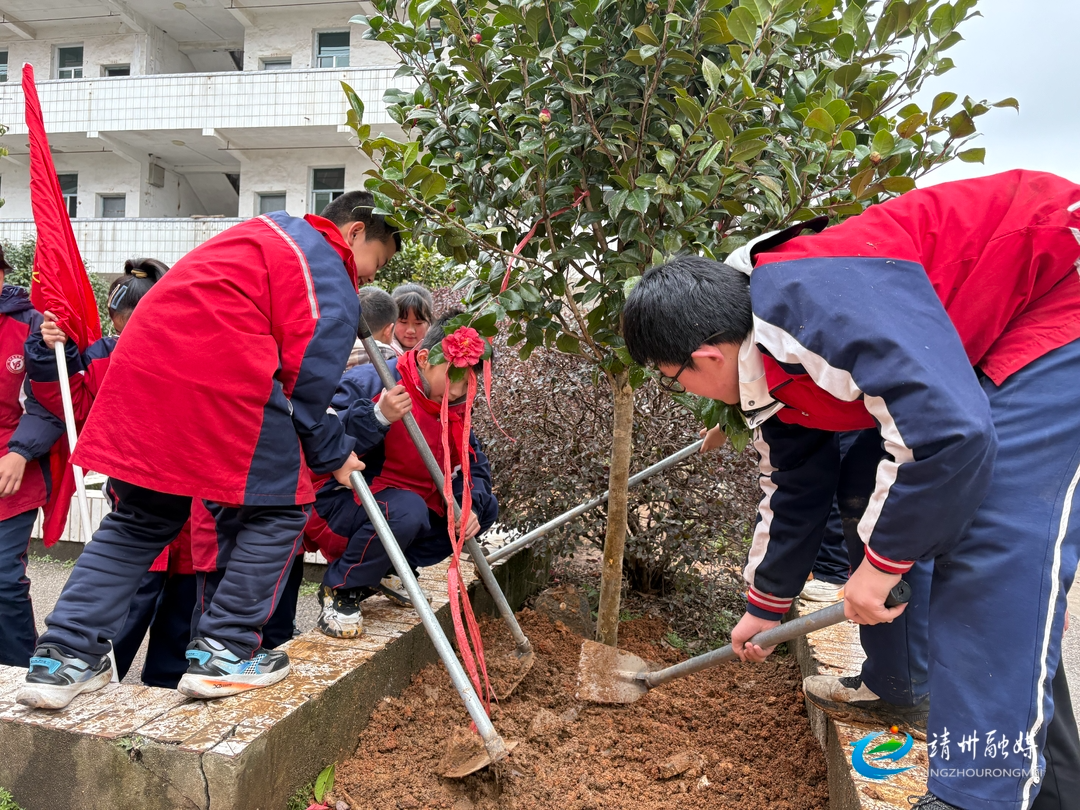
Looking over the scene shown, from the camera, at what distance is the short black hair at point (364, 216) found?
2678 mm

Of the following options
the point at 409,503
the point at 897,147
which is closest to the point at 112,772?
the point at 409,503

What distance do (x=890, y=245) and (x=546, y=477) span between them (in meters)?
2.34

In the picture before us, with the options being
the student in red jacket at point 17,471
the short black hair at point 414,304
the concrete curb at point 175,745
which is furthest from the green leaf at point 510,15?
the student in red jacket at point 17,471

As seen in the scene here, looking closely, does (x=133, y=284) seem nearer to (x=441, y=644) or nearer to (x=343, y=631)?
(x=343, y=631)

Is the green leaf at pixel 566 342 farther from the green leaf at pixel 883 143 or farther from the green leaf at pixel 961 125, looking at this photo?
the green leaf at pixel 961 125

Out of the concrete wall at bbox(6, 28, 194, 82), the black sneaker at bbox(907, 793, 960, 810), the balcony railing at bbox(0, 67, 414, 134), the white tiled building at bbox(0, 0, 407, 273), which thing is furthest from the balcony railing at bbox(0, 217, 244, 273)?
the black sneaker at bbox(907, 793, 960, 810)

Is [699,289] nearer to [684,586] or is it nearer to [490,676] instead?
[490,676]

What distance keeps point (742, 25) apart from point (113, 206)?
17618 mm

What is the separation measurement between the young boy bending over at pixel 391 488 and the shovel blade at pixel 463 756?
61 cm

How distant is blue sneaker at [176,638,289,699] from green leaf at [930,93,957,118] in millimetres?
2432

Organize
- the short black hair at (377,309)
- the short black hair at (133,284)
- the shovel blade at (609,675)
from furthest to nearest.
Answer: the short black hair at (377,309) → the short black hair at (133,284) → the shovel blade at (609,675)

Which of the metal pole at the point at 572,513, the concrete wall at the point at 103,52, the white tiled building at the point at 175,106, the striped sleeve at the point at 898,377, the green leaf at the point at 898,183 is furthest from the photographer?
the concrete wall at the point at 103,52

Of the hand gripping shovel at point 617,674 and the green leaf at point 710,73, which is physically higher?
the green leaf at point 710,73

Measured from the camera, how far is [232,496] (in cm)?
215
